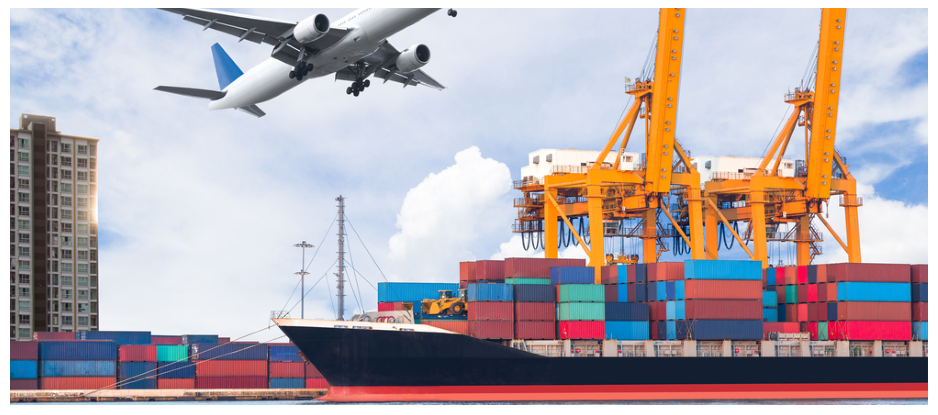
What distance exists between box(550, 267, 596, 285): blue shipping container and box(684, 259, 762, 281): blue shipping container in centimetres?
436

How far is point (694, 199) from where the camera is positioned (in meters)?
58.6

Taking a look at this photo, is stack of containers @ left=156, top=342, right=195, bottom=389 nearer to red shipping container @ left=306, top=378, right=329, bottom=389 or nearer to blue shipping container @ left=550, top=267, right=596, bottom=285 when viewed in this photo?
red shipping container @ left=306, top=378, right=329, bottom=389

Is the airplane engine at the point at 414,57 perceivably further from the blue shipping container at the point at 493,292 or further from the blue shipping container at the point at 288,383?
the blue shipping container at the point at 288,383

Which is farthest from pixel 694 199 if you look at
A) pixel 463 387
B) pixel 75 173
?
pixel 75 173

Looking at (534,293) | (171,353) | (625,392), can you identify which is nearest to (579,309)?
(534,293)

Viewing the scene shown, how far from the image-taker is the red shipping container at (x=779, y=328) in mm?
50906

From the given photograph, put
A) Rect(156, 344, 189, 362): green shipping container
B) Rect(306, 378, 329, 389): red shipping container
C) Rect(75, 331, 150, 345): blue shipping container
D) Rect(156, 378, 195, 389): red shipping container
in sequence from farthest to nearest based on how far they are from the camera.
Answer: Rect(75, 331, 150, 345): blue shipping container
Rect(306, 378, 329, 389): red shipping container
Rect(156, 344, 189, 362): green shipping container
Rect(156, 378, 195, 389): red shipping container

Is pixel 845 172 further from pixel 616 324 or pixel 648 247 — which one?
pixel 616 324

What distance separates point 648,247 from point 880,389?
1612cm

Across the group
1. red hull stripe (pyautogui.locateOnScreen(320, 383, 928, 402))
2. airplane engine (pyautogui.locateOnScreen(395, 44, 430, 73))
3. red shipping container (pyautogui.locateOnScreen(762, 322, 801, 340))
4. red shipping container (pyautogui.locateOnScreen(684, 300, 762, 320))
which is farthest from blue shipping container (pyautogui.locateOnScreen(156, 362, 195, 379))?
red shipping container (pyautogui.locateOnScreen(762, 322, 801, 340))

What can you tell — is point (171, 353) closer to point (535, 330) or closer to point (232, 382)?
point (232, 382)

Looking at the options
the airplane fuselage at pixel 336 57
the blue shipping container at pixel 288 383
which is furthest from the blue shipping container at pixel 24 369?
the airplane fuselage at pixel 336 57

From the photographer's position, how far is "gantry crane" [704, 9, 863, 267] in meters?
59.2

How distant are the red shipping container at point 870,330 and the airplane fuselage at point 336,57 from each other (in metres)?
27.6
